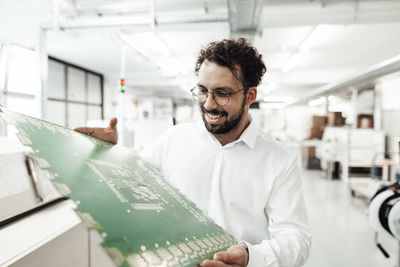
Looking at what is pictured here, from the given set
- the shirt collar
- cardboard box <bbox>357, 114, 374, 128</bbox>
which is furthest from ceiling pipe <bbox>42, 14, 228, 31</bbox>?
cardboard box <bbox>357, 114, 374, 128</bbox>

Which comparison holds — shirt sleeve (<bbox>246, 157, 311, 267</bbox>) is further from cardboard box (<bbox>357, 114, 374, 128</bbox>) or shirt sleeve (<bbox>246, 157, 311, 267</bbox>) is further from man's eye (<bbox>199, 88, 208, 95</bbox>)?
cardboard box (<bbox>357, 114, 374, 128</bbox>)

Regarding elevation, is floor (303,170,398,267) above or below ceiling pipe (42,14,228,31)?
below

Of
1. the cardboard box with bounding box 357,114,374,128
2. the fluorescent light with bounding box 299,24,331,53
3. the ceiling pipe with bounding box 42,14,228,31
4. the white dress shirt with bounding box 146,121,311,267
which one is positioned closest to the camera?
the white dress shirt with bounding box 146,121,311,267

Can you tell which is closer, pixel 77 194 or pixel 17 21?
pixel 77 194

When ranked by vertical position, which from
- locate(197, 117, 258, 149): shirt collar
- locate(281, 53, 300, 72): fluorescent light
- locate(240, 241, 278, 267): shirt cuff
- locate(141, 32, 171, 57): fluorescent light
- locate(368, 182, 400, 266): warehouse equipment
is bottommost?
locate(368, 182, 400, 266): warehouse equipment

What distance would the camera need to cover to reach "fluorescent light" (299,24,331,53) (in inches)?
158

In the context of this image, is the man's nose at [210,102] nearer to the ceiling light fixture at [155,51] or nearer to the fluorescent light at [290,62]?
the ceiling light fixture at [155,51]

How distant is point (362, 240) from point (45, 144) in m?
3.55

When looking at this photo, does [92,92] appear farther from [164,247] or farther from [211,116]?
[164,247]

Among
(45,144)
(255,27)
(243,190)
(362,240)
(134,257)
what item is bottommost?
(362,240)

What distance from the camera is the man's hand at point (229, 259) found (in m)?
0.48

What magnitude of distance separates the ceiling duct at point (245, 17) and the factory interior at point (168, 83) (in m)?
0.01

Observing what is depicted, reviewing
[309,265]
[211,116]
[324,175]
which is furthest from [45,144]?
[324,175]

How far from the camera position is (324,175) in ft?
21.5
